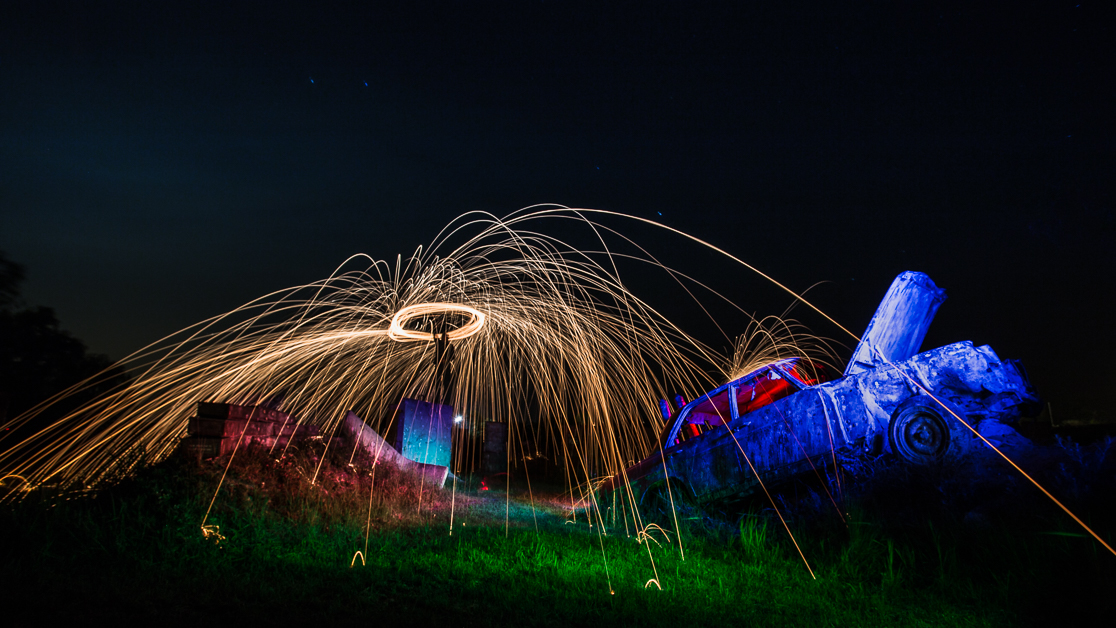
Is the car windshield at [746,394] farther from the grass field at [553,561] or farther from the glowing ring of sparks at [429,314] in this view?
the glowing ring of sparks at [429,314]

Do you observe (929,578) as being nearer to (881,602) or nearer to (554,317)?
(881,602)

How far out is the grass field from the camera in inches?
159

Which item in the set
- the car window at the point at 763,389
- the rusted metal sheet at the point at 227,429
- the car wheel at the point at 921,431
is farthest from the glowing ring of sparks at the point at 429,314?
the car wheel at the point at 921,431

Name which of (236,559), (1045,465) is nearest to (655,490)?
(1045,465)

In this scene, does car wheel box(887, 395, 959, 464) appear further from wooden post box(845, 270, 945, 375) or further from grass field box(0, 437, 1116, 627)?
wooden post box(845, 270, 945, 375)

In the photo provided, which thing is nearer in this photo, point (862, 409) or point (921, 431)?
point (921, 431)

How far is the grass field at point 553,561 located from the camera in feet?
13.3

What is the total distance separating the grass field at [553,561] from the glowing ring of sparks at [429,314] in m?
2.50

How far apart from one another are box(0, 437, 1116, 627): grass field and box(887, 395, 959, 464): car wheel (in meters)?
0.42

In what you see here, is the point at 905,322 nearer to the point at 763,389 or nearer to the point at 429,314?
the point at 763,389

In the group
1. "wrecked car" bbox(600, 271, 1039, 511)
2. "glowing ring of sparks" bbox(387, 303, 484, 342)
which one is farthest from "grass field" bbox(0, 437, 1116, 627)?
"glowing ring of sparks" bbox(387, 303, 484, 342)

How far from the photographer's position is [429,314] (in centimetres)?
899

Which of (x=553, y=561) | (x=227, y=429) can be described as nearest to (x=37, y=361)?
(x=227, y=429)

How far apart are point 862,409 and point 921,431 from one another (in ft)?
2.10
